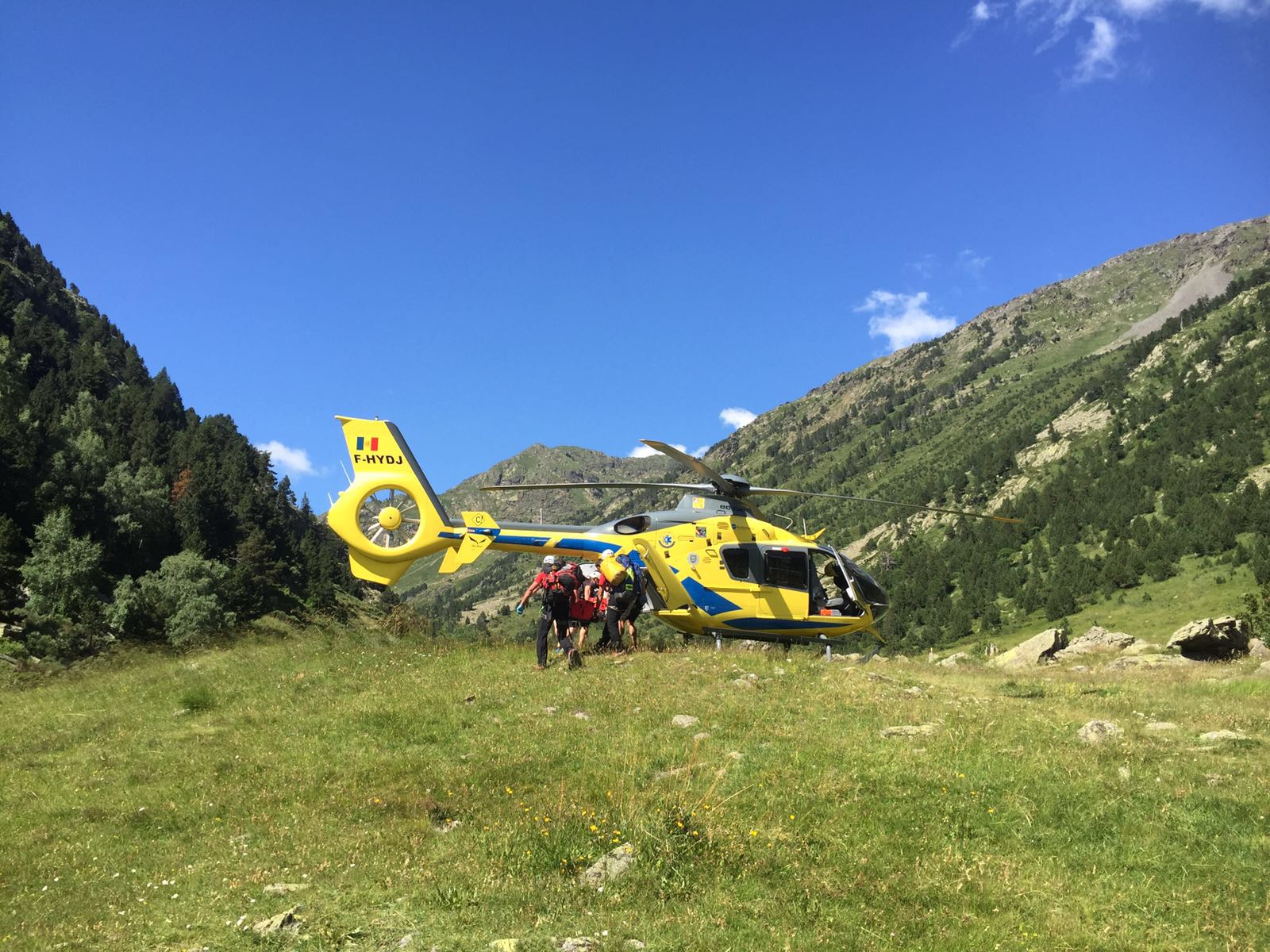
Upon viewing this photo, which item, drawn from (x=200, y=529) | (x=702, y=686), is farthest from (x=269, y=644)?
(x=200, y=529)

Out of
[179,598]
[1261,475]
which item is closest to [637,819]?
[179,598]


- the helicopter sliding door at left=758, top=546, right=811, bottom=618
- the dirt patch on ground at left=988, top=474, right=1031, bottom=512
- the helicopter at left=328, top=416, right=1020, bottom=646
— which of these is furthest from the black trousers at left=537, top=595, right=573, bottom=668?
the dirt patch on ground at left=988, top=474, right=1031, bottom=512

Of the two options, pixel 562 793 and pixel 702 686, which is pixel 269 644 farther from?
pixel 562 793

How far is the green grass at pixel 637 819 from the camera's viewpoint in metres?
7.27

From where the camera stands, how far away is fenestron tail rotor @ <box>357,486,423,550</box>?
74.6 feet

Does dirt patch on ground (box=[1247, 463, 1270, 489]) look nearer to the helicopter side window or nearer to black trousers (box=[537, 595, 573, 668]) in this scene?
the helicopter side window

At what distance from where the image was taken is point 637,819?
8.91 meters

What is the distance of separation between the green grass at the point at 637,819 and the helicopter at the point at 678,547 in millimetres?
5685

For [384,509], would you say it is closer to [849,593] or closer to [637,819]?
[849,593]

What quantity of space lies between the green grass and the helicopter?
18.7 feet

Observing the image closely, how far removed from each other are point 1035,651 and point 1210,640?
554cm

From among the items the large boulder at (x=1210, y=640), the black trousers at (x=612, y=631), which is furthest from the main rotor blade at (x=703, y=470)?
the large boulder at (x=1210, y=640)

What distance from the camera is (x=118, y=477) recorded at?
85562 mm

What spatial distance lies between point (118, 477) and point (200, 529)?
41.1 feet
